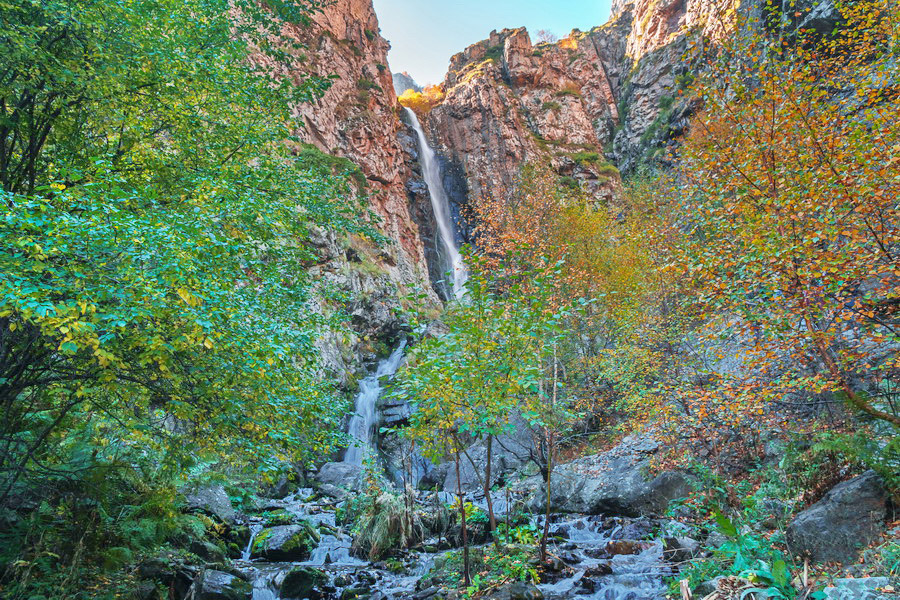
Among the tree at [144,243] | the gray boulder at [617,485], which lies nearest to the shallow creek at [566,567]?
the gray boulder at [617,485]

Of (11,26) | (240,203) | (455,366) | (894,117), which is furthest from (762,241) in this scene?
(11,26)

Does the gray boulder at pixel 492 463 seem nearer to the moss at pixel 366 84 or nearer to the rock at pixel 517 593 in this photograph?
the rock at pixel 517 593

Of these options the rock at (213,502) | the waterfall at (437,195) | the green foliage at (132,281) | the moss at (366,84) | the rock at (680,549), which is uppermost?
the moss at (366,84)

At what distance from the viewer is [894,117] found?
5762 millimetres

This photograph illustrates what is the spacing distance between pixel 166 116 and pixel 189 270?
4.62 metres

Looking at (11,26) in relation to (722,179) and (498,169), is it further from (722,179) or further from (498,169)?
(498,169)

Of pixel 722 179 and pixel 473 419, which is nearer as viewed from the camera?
pixel 473 419

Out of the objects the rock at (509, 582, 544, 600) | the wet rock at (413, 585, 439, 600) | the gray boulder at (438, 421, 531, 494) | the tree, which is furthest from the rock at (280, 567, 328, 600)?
the gray boulder at (438, 421, 531, 494)

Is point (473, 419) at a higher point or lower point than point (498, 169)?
lower

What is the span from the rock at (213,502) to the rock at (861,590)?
11390mm

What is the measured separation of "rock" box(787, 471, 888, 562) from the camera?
5082 millimetres

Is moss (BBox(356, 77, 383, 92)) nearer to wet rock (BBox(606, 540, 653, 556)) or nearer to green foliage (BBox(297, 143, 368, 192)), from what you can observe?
green foliage (BBox(297, 143, 368, 192))

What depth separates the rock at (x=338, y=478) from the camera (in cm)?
1672

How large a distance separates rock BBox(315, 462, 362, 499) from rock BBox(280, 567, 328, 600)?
7.60 meters
